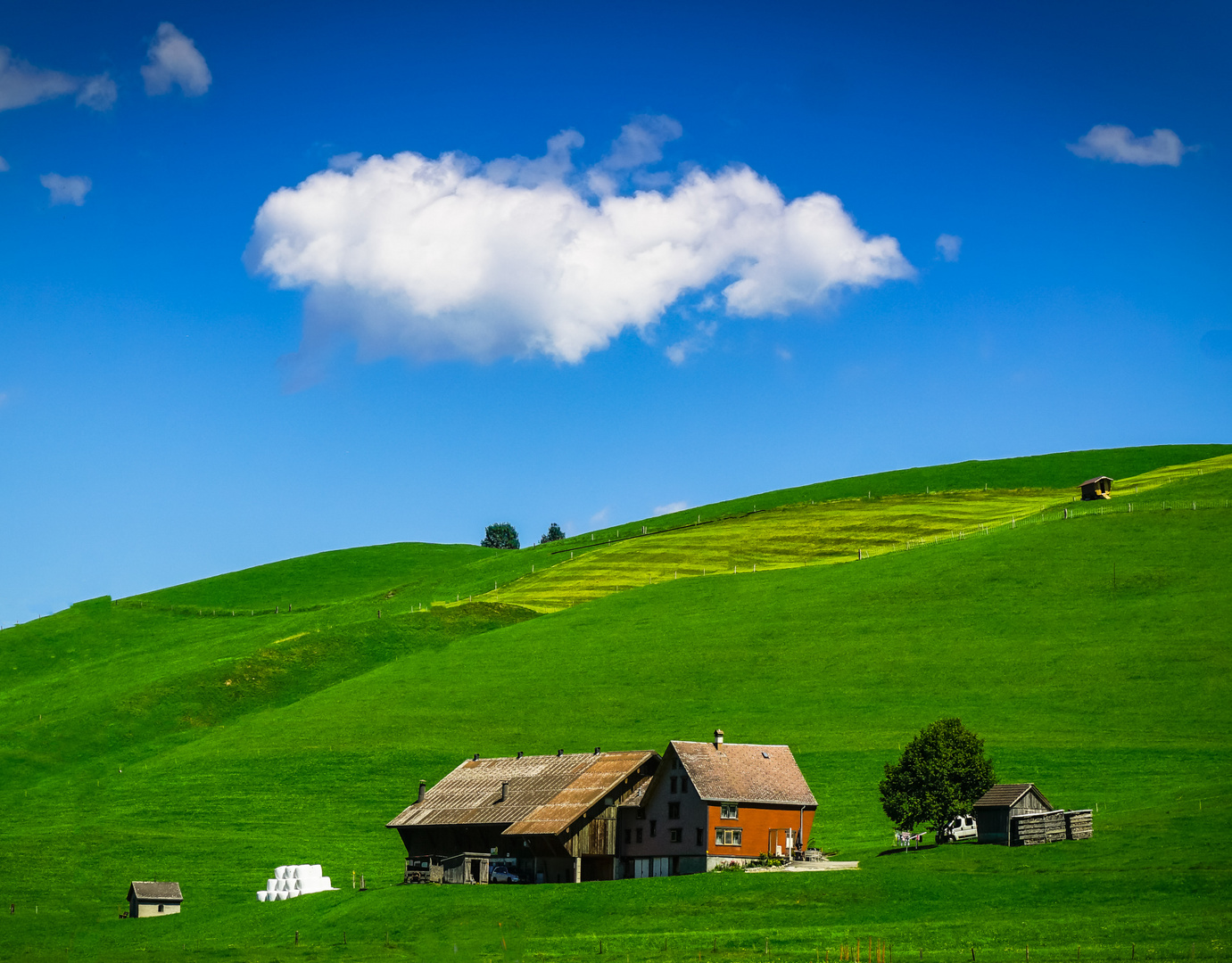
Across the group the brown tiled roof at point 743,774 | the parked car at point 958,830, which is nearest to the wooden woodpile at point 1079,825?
the parked car at point 958,830

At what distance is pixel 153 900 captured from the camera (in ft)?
220

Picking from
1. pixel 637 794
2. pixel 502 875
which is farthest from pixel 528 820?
pixel 637 794

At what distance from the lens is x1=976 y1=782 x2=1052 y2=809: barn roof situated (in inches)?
2516

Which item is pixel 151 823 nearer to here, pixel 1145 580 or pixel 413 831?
pixel 413 831

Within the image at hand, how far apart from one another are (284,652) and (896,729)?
6295cm

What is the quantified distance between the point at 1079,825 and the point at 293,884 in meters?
38.6

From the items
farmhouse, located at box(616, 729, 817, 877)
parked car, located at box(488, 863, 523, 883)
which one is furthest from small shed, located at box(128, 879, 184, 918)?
farmhouse, located at box(616, 729, 817, 877)

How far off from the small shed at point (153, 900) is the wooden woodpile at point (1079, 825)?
143ft

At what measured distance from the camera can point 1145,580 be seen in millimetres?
106062

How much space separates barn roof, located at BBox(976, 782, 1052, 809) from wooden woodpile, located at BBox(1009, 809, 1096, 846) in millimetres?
878

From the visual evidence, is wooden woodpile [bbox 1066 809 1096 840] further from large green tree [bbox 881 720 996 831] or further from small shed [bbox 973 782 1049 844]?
large green tree [bbox 881 720 996 831]

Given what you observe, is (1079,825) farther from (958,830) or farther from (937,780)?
(958,830)

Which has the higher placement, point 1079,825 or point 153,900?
point 1079,825

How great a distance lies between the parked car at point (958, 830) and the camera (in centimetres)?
6869
